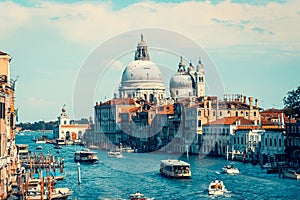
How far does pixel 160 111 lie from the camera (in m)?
81.2

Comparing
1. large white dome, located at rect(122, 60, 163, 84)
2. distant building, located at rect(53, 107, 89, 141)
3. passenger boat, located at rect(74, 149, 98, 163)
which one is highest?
large white dome, located at rect(122, 60, 163, 84)

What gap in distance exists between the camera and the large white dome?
11056 centimetres

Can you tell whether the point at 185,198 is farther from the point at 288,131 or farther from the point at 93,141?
the point at 93,141

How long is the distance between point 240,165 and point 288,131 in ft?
13.6

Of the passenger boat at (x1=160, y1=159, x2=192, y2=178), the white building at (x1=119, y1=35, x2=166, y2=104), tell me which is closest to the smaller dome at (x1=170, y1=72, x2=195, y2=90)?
the white building at (x1=119, y1=35, x2=166, y2=104)

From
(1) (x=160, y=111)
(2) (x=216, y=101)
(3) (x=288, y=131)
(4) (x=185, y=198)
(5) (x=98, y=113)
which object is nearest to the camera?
(4) (x=185, y=198)

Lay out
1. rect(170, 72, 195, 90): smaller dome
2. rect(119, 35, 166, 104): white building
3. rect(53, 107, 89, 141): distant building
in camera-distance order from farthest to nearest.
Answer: rect(53, 107, 89, 141): distant building < rect(119, 35, 166, 104): white building < rect(170, 72, 195, 90): smaller dome

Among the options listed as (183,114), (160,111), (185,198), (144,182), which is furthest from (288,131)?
(160,111)

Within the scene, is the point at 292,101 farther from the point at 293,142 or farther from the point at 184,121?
the point at 293,142

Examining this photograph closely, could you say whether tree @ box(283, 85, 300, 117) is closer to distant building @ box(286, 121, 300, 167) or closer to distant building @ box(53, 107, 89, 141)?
distant building @ box(286, 121, 300, 167)

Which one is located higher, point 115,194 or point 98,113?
point 98,113

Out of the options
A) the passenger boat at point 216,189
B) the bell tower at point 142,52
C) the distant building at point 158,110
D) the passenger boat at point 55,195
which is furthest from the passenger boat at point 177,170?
the bell tower at point 142,52

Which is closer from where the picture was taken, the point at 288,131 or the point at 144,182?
the point at 144,182

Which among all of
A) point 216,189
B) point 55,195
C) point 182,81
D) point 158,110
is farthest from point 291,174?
point 182,81
